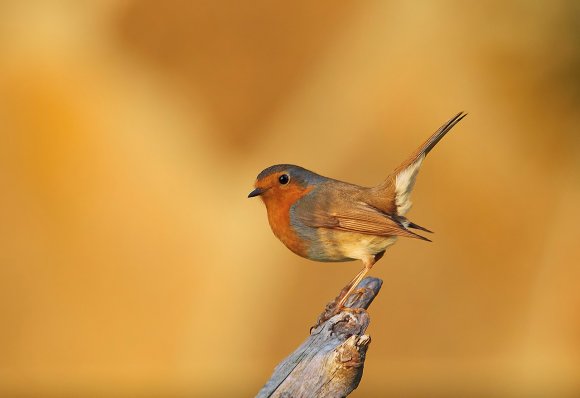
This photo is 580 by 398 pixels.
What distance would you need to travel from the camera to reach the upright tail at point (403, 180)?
276 centimetres

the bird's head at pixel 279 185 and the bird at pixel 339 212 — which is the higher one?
the bird's head at pixel 279 185

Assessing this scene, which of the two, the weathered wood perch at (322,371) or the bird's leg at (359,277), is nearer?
the weathered wood perch at (322,371)

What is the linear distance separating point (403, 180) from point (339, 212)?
262 millimetres

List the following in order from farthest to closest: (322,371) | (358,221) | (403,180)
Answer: (403,180) < (358,221) < (322,371)

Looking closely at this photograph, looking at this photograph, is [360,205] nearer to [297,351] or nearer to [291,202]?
[291,202]

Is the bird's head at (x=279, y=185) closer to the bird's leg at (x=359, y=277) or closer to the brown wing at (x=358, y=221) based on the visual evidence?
the brown wing at (x=358, y=221)

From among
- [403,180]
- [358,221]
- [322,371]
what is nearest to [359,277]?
[358,221]

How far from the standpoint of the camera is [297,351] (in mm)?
2127

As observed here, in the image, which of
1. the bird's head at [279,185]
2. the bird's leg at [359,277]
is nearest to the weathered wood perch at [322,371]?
the bird's leg at [359,277]

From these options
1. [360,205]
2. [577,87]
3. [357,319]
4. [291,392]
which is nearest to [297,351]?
[291,392]

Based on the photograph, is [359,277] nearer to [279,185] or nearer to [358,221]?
[358,221]

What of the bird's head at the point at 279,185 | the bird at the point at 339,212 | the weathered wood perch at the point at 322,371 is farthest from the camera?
the bird's head at the point at 279,185

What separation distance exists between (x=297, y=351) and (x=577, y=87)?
9.31 ft

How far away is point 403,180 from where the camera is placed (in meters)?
2.77
